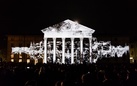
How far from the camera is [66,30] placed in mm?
85938

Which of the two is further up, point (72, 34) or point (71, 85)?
point (72, 34)

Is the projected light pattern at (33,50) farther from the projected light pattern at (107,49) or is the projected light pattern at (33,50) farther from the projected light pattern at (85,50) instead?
the projected light pattern at (107,49)

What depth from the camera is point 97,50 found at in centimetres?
9612

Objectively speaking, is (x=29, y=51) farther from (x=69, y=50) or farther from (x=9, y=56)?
(x=69, y=50)

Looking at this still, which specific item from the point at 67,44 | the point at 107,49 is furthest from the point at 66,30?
the point at 107,49

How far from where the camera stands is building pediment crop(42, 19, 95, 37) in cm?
8562

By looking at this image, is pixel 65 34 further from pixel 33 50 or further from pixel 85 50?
pixel 33 50

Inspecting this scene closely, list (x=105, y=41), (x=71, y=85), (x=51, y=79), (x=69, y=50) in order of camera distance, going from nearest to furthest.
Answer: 1. (x=71, y=85)
2. (x=51, y=79)
3. (x=69, y=50)
4. (x=105, y=41)

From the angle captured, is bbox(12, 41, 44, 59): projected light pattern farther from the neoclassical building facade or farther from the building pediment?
the building pediment

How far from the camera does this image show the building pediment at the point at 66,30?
3371 inches

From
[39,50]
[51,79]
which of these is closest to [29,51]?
[39,50]

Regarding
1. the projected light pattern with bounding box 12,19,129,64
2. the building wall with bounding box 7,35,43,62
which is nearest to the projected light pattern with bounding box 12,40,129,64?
the projected light pattern with bounding box 12,19,129,64

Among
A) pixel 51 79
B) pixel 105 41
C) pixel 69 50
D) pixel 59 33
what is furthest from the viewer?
pixel 105 41

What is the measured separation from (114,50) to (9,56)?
32.5 m
